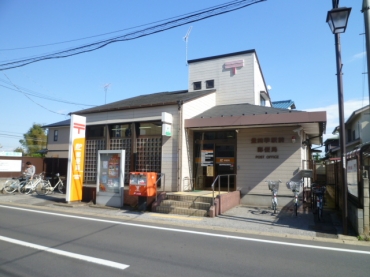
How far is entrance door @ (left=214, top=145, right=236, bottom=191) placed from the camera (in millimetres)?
13703

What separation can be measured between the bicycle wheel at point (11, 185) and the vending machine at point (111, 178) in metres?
6.80

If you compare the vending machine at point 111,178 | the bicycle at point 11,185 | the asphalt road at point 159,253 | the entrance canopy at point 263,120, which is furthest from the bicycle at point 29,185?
the entrance canopy at point 263,120

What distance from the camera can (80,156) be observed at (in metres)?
13.8

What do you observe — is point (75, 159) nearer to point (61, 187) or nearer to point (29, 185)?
point (29, 185)

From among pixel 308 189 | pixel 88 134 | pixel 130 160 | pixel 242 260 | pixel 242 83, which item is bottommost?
pixel 242 260

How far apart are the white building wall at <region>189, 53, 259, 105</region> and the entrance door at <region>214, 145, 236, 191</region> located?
4.19 metres

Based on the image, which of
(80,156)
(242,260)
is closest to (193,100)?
(80,156)

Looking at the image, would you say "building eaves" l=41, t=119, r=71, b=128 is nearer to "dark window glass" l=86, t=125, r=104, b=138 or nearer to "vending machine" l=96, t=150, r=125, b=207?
"dark window glass" l=86, t=125, r=104, b=138

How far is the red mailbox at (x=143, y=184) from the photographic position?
38.5 ft

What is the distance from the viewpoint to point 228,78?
57.7 ft

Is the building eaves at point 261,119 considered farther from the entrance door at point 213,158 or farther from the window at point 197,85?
the window at point 197,85

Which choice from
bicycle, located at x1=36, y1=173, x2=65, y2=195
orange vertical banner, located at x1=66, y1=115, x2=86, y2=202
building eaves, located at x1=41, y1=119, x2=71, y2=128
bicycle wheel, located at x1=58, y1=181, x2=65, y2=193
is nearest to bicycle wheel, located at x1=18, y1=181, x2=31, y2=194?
bicycle, located at x1=36, y1=173, x2=65, y2=195

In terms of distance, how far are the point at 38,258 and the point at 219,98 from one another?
13.8m

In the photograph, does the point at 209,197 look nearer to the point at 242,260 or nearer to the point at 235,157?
the point at 235,157
